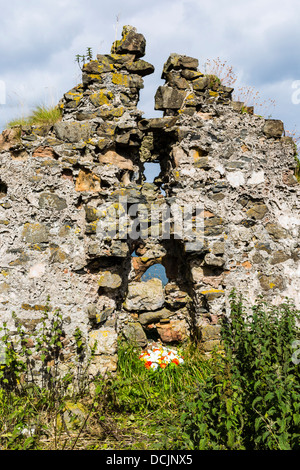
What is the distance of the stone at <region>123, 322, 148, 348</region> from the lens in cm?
432

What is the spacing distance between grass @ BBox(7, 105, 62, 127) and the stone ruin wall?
111 millimetres

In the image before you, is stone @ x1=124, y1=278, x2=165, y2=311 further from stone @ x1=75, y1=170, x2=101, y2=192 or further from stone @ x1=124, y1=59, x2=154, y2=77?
stone @ x1=124, y1=59, x2=154, y2=77

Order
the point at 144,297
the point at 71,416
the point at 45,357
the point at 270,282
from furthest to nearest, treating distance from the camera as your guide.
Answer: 1. the point at 144,297
2. the point at 270,282
3. the point at 45,357
4. the point at 71,416

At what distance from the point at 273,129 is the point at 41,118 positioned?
310 centimetres

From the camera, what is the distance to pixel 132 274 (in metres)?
4.55

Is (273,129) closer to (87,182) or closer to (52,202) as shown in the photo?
(87,182)

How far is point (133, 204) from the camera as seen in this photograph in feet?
13.5

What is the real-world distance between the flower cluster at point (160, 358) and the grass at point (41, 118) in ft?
10.3

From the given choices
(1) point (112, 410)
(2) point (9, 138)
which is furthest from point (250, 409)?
(2) point (9, 138)

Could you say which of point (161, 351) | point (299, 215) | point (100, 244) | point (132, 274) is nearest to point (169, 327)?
point (161, 351)

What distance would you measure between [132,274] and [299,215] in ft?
7.91

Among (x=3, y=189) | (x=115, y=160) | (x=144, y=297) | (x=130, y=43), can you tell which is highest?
(x=130, y=43)

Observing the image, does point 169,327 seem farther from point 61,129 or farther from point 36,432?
point 61,129

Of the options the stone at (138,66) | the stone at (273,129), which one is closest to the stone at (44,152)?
the stone at (138,66)
